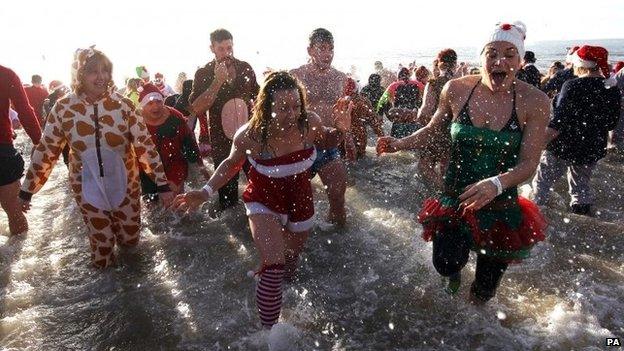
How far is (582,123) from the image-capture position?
230 inches

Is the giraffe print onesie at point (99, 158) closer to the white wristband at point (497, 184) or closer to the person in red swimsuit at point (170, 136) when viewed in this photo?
the person in red swimsuit at point (170, 136)

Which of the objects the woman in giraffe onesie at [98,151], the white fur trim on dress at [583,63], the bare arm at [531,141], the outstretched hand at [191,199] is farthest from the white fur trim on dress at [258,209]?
the white fur trim on dress at [583,63]

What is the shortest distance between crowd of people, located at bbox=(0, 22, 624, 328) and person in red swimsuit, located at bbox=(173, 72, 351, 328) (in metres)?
0.01

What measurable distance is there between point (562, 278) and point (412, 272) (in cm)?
144

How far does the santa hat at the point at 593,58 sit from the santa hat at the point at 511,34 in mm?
3239

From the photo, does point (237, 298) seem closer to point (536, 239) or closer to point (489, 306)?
point (489, 306)

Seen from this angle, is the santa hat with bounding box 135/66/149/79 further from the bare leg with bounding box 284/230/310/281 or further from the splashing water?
the bare leg with bounding box 284/230/310/281

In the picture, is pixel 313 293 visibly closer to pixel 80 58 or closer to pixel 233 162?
pixel 233 162

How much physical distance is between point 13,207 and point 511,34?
581cm

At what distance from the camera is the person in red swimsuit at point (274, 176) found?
323cm

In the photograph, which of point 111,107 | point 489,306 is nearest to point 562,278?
point 489,306

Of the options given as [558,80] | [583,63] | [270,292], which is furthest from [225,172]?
[558,80]

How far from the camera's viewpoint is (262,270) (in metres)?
3.15

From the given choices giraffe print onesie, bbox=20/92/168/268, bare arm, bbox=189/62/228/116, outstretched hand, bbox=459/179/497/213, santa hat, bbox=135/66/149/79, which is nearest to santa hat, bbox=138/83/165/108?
bare arm, bbox=189/62/228/116
